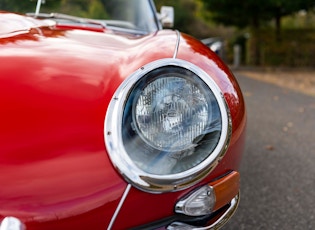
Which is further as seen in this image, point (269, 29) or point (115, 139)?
point (269, 29)

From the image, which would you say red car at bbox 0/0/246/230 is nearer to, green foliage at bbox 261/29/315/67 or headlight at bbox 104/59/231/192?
headlight at bbox 104/59/231/192

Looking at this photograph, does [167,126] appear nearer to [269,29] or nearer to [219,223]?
[219,223]

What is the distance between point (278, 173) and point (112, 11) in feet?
4.99

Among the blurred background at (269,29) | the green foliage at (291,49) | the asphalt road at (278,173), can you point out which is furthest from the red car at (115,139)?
the green foliage at (291,49)

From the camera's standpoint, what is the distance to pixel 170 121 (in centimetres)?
116

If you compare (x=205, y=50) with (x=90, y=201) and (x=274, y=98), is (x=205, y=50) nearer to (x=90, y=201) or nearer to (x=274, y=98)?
(x=90, y=201)

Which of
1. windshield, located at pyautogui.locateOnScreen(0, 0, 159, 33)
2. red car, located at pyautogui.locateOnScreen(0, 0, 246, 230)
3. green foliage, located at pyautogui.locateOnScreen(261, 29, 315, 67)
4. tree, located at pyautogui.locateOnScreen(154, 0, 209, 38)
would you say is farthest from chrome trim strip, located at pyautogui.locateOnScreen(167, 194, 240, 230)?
tree, located at pyautogui.locateOnScreen(154, 0, 209, 38)

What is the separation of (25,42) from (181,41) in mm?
528

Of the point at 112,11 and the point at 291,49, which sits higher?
the point at 112,11

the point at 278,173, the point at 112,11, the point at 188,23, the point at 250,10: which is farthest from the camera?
the point at 188,23

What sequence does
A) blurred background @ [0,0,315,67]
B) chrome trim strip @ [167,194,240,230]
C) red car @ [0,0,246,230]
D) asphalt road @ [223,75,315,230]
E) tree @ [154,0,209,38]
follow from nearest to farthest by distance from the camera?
red car @ [0,0,246,230] < chrome trim strip @ [167,194,240,230] < asphalt road @ [223,75,315,230] < blurred background @ [0,0,315,67] < tree @ [154,0,209,38]

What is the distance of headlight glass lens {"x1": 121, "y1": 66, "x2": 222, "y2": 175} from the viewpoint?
1.11 m

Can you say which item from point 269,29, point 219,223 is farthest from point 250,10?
point 219,223

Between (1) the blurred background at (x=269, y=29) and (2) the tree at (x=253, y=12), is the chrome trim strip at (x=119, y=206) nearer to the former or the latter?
(1) the blurred background at (x=269, y=29)
